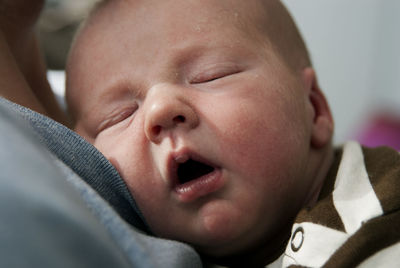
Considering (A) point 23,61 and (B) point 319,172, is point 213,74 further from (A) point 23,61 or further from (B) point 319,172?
(A) point 23,61

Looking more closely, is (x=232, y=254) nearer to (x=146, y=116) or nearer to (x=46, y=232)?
(x=146, y=116)

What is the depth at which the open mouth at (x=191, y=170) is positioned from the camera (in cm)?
71

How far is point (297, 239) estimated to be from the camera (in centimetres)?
67

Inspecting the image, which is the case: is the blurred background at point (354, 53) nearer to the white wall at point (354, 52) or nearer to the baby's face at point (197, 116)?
the white wall at point (354, 52)

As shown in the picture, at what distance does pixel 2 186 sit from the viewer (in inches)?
17.1

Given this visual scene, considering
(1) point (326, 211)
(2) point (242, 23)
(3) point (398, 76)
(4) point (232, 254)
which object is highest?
(2) point (242, 23)

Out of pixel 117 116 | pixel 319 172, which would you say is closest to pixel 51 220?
pixel 117 116

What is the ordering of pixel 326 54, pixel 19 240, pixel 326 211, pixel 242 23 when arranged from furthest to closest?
pixel 326 54 < pixel 242 23 < pixel 326 211 < pixel 19 240

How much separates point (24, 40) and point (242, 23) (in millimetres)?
426

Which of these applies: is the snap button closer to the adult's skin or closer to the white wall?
the adult's skin

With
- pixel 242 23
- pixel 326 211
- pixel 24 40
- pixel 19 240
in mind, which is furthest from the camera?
pixel 24 40

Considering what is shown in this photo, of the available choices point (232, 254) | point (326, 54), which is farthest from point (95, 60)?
point (326, 54)

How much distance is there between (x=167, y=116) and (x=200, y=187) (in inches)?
4.0

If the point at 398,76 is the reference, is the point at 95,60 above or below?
above
